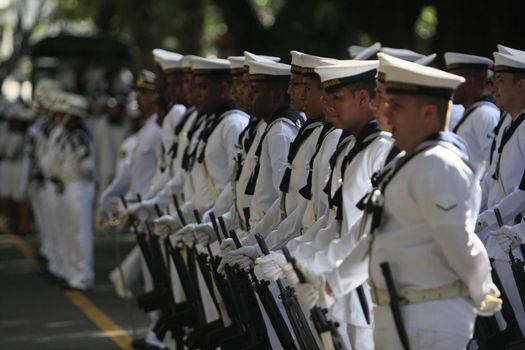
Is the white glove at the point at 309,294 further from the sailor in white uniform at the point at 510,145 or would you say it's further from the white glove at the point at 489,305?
the sailor in white uniform at the point at 510,145

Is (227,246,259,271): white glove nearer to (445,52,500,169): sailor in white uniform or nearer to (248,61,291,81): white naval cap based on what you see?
(248,61,291,81): white naval cap

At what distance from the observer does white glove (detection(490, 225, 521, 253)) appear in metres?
8.88

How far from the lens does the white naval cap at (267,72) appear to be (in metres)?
10.1

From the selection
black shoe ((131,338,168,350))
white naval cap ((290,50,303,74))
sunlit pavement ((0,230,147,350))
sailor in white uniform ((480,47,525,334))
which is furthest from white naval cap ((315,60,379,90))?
sunlit pavement ((0,230,147,350))

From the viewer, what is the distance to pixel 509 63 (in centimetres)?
978

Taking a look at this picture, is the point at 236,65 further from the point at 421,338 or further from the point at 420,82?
the point at 421,338

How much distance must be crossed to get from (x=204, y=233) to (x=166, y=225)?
1327mm

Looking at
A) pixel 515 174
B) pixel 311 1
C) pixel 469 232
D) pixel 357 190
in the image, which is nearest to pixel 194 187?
pixel 515 174

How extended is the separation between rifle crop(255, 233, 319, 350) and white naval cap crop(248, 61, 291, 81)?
1717 millimetres

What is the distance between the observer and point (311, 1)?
26281mm

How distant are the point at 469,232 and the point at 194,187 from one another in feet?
19.5

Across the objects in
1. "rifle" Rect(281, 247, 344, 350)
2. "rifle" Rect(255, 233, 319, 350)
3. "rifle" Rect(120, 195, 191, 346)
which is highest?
"rifle" Rect(281, 247, 344, 350)

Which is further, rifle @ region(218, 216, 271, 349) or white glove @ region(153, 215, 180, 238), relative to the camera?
white glove @ region(153, 215, 180, 238)

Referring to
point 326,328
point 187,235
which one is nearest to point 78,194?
point 187,235
